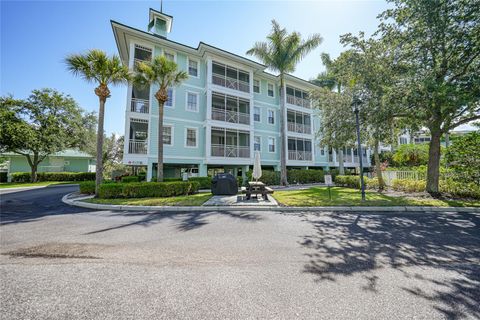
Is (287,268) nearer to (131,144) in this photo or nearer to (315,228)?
(315,228)

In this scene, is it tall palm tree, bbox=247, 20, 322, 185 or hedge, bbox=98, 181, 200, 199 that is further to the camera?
tall palm tree, bbox=247, 20, 322, 185

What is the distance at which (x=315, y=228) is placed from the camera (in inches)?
221

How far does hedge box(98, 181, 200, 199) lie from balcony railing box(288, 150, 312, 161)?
45.7 feet

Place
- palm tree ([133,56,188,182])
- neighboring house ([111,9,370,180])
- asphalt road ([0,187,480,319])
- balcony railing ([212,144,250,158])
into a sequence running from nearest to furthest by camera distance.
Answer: asphalt road ([0,187,480,319]), palm tree ([133,56,188,182]), neighboring house ([111,9,370,180]), balcony railing ([212,144,250,158])

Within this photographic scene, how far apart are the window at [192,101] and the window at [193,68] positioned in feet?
6.37

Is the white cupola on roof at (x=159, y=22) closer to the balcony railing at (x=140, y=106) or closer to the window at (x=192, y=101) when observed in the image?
the window at (x=192, y=101)

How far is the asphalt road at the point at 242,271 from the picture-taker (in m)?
2.29

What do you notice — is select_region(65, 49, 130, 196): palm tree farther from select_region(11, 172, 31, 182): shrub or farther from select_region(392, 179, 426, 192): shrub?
select_region(11, 172, 31, 182): shrub

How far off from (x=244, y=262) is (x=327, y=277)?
1.39 m

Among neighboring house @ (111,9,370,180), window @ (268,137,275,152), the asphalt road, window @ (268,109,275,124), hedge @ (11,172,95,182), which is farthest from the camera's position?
hedge @ (11,172,95,182)

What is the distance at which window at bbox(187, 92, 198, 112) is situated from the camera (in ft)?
58.4

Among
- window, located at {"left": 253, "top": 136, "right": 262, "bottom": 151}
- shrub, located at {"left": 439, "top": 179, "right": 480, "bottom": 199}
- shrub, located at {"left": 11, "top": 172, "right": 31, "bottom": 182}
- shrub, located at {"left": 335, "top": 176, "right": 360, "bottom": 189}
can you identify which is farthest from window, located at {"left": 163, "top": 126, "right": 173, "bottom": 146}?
shrub, located at {"left": 11, "top": 172, "right": 31, "bottom": 182}

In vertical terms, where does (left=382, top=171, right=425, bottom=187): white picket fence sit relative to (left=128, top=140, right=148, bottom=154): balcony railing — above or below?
below

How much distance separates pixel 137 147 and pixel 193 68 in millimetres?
9178
